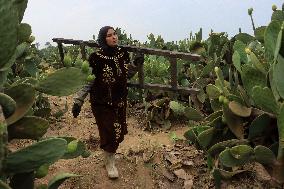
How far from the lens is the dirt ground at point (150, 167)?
430cm

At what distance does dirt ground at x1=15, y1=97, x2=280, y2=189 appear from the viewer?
4305 millimetres

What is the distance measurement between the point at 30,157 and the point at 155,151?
123 inches

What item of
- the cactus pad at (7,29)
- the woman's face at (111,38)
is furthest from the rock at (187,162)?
the cactus pad at (7,29)

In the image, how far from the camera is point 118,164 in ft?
15.6

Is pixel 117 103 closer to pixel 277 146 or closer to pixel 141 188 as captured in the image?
pixel 141 188

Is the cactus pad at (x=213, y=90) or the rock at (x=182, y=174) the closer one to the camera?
the cactus pad at (x=213, y=90)

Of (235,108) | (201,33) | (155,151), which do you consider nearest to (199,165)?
(155,151)

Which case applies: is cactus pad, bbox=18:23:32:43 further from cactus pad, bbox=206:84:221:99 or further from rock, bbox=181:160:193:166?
rock, bbox=181:160:193:166

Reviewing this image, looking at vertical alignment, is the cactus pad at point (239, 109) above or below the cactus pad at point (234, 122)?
above

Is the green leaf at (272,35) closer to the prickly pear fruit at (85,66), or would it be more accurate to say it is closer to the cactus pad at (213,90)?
the cactus pad at (213,90)

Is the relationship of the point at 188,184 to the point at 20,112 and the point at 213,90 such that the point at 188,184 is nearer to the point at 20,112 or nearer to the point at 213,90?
the point at 213,90

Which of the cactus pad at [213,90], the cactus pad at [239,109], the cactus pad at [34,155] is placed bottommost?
the cactus pad at [239,109]

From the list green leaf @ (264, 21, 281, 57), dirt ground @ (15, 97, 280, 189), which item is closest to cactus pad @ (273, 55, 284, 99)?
green leaf @ (264, 21, 281, 57)

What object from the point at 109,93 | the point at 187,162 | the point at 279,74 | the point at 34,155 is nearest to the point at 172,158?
the point at 187,162
